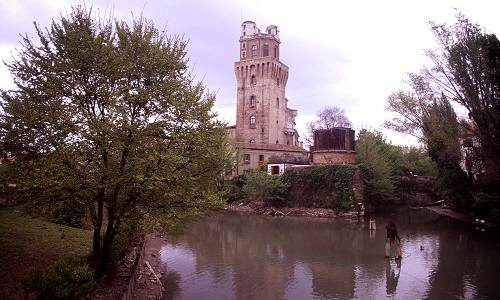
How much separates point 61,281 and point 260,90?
58794 millimetres

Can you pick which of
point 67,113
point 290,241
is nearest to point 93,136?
point 67,113

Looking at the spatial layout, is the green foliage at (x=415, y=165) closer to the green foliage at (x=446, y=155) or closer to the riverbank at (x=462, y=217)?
the riverbank at (x=462, y=217)

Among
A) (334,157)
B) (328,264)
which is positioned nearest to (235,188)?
(334,157)

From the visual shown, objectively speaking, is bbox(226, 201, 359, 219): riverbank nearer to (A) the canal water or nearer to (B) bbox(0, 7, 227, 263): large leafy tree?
(A) the canal water

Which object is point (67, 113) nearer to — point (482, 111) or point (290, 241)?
point (290, 241)

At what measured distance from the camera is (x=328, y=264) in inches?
754

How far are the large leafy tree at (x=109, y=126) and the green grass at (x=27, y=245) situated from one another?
2056 millimetres

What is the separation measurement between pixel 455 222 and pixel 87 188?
109 ft

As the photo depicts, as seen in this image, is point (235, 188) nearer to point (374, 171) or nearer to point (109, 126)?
point (374, 171)

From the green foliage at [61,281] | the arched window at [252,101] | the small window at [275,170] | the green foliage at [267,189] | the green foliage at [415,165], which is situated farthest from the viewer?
the arched window at [252,101]

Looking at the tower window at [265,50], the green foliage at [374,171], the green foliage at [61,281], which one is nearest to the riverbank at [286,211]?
the green foliage at [374,171]

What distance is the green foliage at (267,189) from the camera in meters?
44.2

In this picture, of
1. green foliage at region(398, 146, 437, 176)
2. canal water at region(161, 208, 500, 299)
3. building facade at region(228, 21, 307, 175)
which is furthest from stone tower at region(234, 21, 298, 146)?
canal water at region(161, 208, 500, 299)

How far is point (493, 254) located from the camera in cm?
2102
